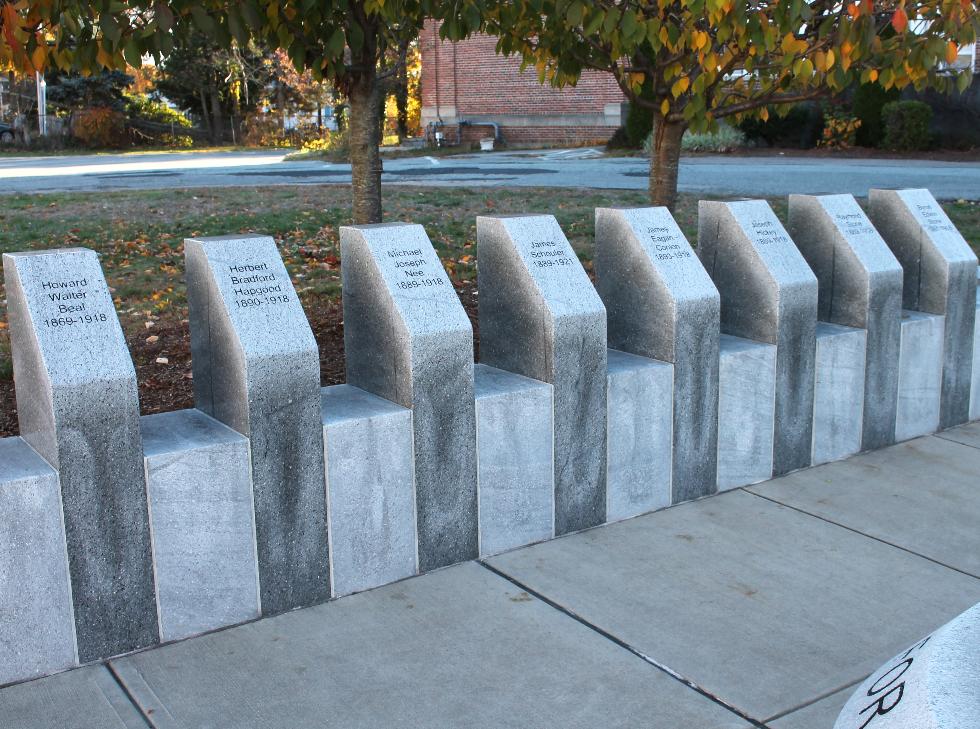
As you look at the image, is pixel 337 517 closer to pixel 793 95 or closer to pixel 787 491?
pixel 787 491

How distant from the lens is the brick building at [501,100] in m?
33.1

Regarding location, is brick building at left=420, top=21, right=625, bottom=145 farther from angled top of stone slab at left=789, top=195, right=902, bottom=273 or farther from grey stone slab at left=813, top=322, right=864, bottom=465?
grey stone slab at left=813, top=322, right=864, bottom=465

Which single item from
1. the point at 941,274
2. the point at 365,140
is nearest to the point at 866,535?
the point at 941,274

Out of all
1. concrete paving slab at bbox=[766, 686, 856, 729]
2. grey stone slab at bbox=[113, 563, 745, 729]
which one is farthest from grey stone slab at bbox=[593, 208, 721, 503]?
concrete paving slab at bbox=[766, 686, 856, 729]

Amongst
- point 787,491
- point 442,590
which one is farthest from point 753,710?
point 787,491

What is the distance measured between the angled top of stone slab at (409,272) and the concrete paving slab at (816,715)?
166 centimetres

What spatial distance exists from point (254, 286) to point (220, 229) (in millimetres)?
6313

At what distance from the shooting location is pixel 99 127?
41125mm

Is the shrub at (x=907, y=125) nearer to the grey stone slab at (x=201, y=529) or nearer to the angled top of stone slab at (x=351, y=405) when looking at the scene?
the angled top of stone slab at (x=351, y=405)

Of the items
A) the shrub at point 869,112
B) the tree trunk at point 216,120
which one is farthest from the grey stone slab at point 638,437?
the tree trunk at point 216,120

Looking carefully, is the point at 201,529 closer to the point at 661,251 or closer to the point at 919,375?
the point at 661,251

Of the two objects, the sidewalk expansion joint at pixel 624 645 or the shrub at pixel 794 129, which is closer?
the sidewalk expansion joint at pixel 624 645

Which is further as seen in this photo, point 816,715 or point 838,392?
point 838,392

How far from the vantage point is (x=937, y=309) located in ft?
18.1
